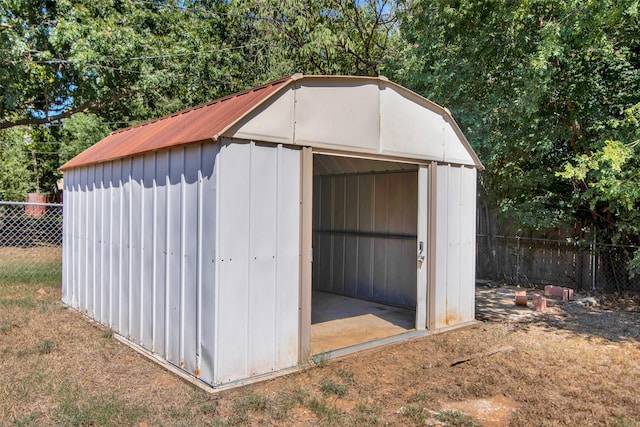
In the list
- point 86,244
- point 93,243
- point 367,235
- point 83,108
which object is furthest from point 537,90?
point 83,108

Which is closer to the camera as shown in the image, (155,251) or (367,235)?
(155,251)

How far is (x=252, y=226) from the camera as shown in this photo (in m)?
3.77

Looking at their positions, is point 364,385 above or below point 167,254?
below

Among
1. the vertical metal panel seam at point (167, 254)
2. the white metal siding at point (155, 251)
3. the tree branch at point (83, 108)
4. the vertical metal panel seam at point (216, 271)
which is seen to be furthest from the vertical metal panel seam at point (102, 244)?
the tree branch at point (83, 108)

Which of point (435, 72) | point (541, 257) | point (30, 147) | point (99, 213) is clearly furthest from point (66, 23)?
point (30, 147)

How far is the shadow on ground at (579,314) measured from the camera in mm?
5660

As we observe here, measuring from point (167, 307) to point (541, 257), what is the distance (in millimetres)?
7288

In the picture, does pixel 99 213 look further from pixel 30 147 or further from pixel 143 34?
pixel 30 147

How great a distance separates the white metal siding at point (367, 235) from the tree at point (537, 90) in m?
1.84

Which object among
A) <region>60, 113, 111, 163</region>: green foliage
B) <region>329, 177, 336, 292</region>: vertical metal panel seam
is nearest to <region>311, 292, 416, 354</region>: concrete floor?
<region>329, 177, 336, 292</region>: vertical metal panel seam

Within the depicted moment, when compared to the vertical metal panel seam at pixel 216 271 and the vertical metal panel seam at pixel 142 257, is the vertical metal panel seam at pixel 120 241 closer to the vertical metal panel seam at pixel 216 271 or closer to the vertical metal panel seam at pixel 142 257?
the vertical metal panel seam at pixel 142 257

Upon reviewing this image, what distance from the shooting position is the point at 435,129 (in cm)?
531

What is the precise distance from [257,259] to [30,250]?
31.1 feet

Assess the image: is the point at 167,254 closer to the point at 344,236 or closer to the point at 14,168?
the point at 344,236
